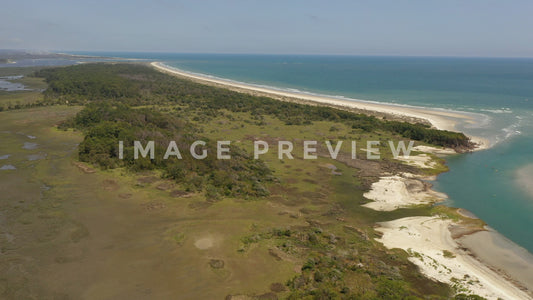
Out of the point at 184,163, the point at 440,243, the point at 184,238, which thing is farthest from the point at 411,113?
the point at 184,238

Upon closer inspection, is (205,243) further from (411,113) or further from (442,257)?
(411,113)

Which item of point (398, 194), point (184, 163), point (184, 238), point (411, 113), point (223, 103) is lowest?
point (184, 238)

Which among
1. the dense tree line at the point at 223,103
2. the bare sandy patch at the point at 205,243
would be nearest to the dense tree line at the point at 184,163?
the bare sandy patch at the point at 205,243

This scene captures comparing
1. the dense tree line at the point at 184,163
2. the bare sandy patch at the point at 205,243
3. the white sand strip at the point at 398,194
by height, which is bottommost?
the bare sandy patch at the point at 205,243

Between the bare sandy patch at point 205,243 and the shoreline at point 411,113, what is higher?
the shoreline at point 411,113

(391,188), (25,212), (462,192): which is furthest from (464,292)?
(25,212)

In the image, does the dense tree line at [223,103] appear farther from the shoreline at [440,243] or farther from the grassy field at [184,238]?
the grassy field at [184,238]
